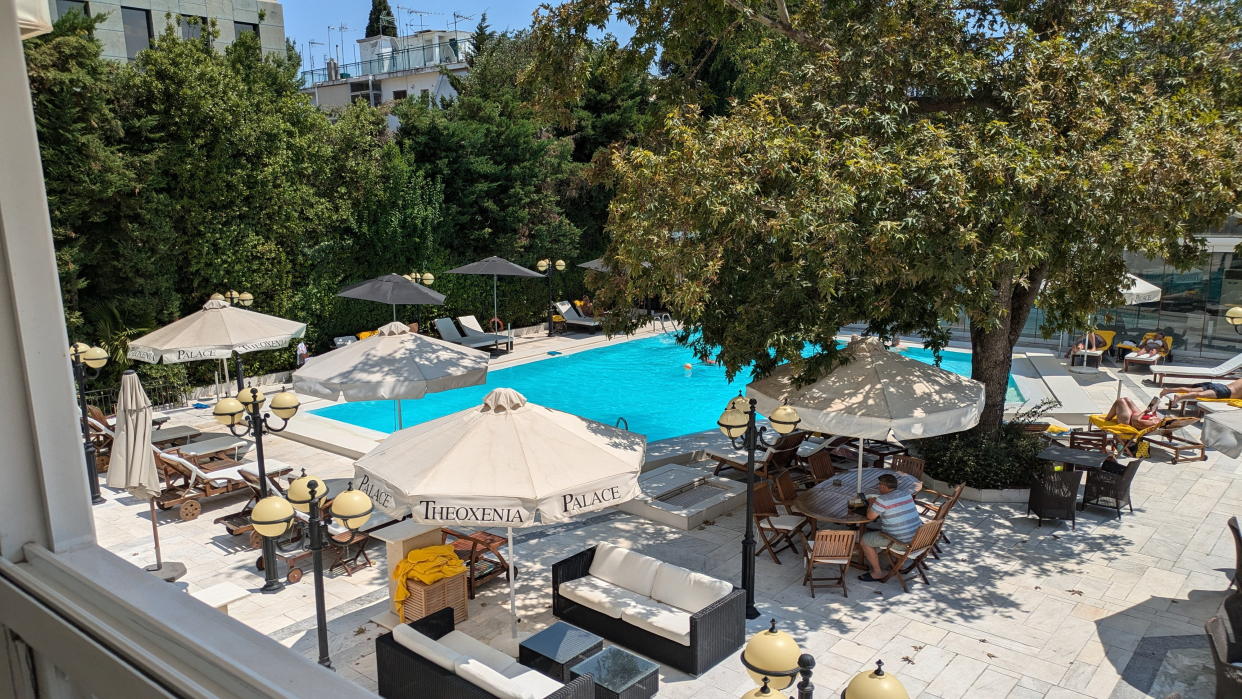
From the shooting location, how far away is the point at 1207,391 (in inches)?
638

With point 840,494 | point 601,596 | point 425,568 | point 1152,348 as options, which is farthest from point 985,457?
point 1152,348

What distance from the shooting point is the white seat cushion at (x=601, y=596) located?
7.97 meters

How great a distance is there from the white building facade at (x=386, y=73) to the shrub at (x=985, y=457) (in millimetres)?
38628

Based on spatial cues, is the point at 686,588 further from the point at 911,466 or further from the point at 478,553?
the point at 911,466

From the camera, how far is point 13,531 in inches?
64.7

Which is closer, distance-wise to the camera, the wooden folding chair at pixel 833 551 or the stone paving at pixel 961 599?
the stone paving at pixel 961 599

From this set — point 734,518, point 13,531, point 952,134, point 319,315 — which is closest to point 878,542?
point 734,518

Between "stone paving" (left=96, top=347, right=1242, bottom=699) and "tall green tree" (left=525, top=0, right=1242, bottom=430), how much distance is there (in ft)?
8.85

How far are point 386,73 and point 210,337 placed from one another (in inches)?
1581

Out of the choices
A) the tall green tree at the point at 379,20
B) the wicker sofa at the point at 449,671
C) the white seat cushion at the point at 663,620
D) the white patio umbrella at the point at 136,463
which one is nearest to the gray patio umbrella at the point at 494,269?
the white patio umbrella at the point at 136,463

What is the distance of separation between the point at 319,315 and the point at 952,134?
53.9 feet

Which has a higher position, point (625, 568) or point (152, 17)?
point (152, 17)

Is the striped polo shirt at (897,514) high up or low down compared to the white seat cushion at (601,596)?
up

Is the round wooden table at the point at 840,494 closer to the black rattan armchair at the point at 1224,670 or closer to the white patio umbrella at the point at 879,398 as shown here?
the white patio umbrella at the point at 879,398
